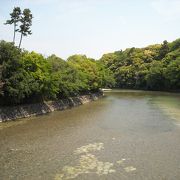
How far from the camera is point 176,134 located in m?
25.9

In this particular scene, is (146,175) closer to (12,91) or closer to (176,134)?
(176,134)

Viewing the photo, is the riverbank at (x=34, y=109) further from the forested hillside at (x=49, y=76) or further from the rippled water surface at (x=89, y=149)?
the rippled water surface at (x=89, y=149)

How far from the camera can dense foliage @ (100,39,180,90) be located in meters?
92.1

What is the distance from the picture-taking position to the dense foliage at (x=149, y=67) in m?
92.1

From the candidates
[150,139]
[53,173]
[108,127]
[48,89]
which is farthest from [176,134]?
[48,89]

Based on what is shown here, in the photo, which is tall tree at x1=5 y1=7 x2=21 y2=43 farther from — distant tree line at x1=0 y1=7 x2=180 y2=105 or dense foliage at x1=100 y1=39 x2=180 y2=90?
dense foliage at x1=100 y1=39 x2=180 y2=90

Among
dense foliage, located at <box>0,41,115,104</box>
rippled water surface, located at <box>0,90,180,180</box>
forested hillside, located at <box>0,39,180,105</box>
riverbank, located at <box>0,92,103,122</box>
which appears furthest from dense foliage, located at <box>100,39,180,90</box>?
rippled water surface, located at <box>0,90,180,180</box>

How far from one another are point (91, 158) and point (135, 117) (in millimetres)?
19572

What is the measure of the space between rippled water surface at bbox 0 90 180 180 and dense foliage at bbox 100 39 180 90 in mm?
60923

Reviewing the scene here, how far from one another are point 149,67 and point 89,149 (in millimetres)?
91265

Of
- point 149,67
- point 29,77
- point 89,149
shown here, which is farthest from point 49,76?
point 149,67

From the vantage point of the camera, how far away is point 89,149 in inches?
810

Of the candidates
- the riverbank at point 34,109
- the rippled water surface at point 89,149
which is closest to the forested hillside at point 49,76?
the riverbank at point 34,109

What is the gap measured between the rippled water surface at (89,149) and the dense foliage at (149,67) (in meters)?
60.9
